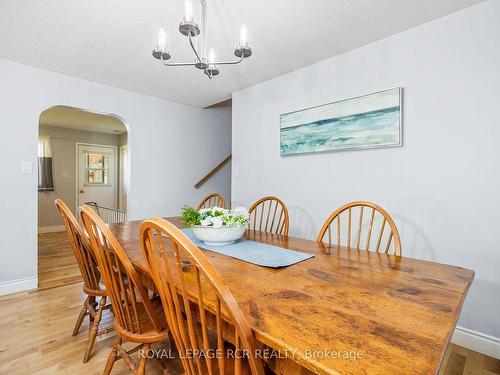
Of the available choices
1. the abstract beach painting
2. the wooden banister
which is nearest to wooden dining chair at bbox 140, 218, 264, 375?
the abstract beach painting

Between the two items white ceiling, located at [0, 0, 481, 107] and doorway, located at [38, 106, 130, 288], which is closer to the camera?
white ceiling, located at [0, 0, 481, 107]

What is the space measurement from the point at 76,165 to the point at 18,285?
397 cm

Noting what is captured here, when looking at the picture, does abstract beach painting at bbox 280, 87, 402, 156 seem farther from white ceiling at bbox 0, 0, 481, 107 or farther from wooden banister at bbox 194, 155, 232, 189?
wooden banister at bbox 194, 155, 232, 189

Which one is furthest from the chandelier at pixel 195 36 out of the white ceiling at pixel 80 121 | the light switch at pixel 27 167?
the white ceiling at pixel 80 121

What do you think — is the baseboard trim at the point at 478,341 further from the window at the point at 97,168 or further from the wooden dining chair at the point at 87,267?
the window at the point at 97,168

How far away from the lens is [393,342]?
1.91 ft

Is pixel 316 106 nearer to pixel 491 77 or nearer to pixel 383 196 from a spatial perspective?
pixel 383 196

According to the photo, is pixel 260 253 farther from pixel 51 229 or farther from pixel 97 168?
pixel 97 168

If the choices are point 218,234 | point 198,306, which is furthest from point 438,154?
point 198,306

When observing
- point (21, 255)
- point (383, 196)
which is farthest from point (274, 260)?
point (21, 255)

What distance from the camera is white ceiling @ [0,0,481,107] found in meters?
1.71

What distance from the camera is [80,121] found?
17.1 ft

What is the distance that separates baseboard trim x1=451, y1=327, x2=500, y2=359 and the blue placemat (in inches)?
53.0

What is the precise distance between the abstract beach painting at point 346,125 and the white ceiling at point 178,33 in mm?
455
